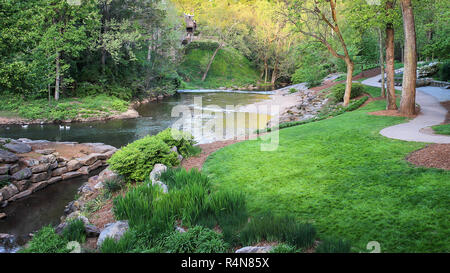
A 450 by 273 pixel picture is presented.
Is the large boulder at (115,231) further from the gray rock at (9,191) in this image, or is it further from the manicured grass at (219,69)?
the manicured grass at (219,69)

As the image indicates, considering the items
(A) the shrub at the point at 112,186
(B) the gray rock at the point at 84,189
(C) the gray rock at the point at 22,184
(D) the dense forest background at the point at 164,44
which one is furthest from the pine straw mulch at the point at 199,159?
(D) the dense forest background at the point at 164,44

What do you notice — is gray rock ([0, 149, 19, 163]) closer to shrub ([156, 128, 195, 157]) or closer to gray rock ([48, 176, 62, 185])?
gray rock ([48, 176, 62, 185])

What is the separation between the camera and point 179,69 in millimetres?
45406

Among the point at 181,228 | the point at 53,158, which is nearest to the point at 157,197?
the point at 181,228

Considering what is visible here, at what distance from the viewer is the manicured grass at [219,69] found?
149 ft

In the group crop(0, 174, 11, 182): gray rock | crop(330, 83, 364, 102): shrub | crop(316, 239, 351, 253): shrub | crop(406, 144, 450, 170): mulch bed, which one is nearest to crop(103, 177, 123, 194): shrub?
crop(0, 174, 11, 182): gray rock

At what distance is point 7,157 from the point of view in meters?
9.32

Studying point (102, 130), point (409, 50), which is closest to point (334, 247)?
point (409, 50)

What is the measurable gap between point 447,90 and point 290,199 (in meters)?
20.1

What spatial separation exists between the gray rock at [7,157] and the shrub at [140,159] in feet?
12.5

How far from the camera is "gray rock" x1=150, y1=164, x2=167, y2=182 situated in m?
7.06

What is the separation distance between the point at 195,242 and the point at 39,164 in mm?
8101
